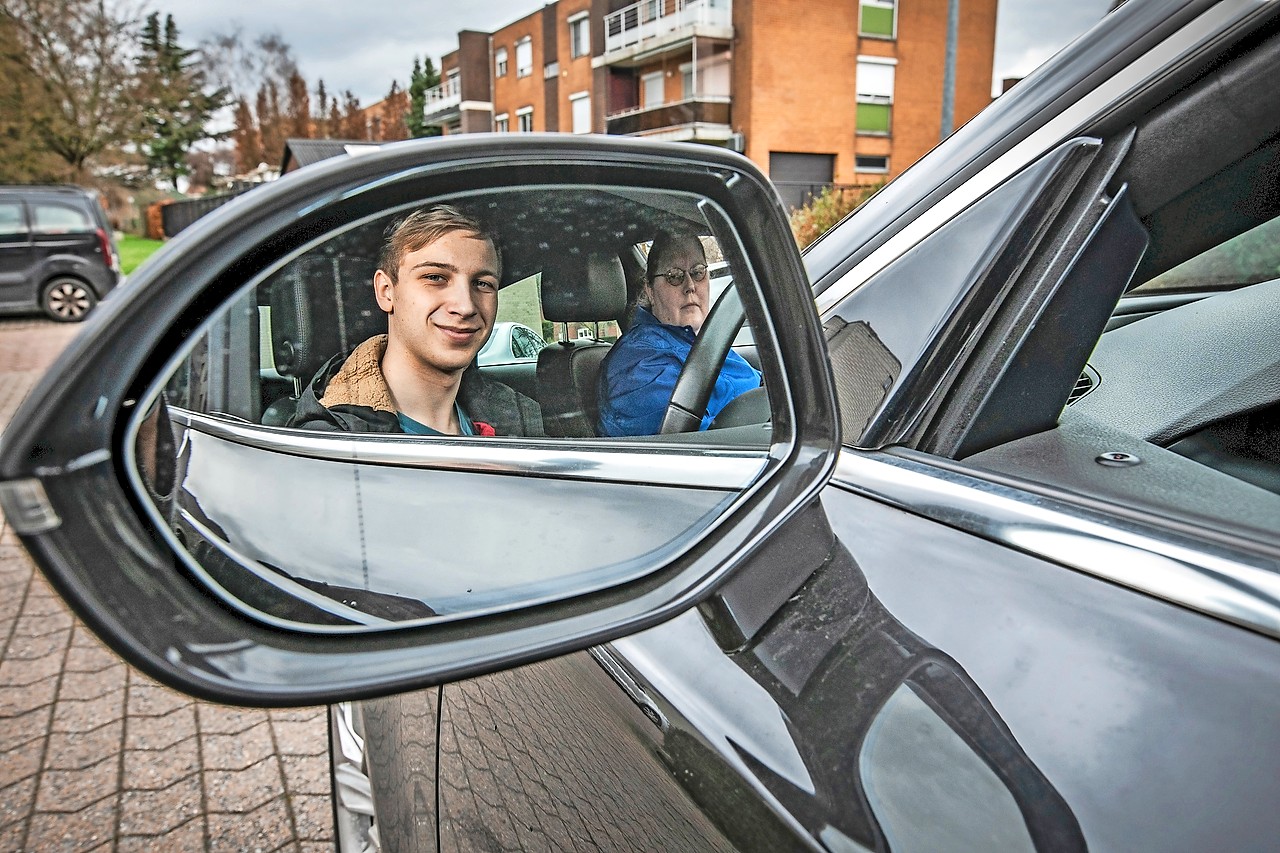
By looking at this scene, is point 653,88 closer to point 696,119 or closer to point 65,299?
point 696,119

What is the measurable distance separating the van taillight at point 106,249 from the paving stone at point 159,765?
1662 centimetres

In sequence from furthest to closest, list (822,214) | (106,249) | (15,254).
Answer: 1. (106,249)
2. (15,254)
3. (822,214)

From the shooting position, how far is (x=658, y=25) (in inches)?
1474

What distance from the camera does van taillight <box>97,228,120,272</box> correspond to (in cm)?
1731

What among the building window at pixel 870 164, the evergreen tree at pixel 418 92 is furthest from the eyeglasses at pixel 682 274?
the evergreen tree at pixel 418 92

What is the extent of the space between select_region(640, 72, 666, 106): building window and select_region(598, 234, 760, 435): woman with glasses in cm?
4002

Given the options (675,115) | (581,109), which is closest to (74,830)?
(675,115)

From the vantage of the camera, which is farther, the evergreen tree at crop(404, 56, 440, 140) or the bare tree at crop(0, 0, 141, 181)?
the evergreen tree at crop(404, 56, 440, 140)

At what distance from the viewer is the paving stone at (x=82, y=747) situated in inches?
135

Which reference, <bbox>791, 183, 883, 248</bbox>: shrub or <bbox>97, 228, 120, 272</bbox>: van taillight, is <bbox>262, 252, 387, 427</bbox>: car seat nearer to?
<bbox>791, 183, 883, 248</bbox>: shrub

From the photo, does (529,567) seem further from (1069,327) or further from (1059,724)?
(1069,327)

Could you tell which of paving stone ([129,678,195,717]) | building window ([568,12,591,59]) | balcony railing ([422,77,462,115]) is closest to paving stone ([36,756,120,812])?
paving stone ([129,678,195,717])

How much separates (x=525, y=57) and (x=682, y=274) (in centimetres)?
5208

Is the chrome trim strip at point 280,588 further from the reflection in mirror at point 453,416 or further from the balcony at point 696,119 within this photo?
the balcony at point 696,119
